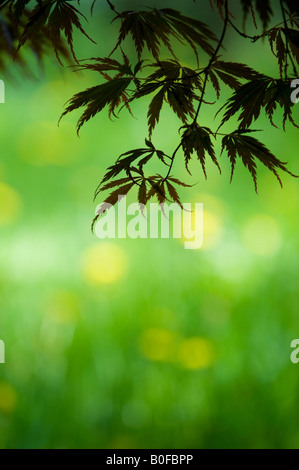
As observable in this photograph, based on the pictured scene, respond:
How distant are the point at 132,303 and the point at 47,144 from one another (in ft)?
1.88

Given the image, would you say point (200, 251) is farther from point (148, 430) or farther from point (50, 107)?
point (50, 107)

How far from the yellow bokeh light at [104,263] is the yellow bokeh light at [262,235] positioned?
38cm

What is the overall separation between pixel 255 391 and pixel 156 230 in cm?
53

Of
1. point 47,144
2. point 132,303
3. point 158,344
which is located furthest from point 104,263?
point 47,144

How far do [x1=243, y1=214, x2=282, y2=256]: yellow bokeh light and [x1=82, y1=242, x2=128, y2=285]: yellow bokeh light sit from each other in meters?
0.38

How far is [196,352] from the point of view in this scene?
4.73 feet

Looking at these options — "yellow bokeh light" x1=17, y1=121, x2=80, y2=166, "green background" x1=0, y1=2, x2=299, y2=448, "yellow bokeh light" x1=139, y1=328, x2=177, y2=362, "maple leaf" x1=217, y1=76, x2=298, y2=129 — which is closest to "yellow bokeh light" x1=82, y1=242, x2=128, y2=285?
"green background" x1=0, y1=2, x2=299, y2=448

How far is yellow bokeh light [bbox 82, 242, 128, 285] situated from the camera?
1.47 metres

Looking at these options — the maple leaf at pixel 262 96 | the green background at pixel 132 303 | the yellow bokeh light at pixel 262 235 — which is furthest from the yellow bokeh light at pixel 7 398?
the maple leaf at pixel 262 96

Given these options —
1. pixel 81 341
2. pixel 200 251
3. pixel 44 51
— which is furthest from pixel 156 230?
pixel 44 51

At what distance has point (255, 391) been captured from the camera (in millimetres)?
1389

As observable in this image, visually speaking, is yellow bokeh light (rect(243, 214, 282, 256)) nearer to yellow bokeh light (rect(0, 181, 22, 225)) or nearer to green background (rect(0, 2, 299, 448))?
green background (rect(0, 2, 299, 448))

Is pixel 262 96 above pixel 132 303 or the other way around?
above

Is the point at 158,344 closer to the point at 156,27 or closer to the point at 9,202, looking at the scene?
the point at 9,202
